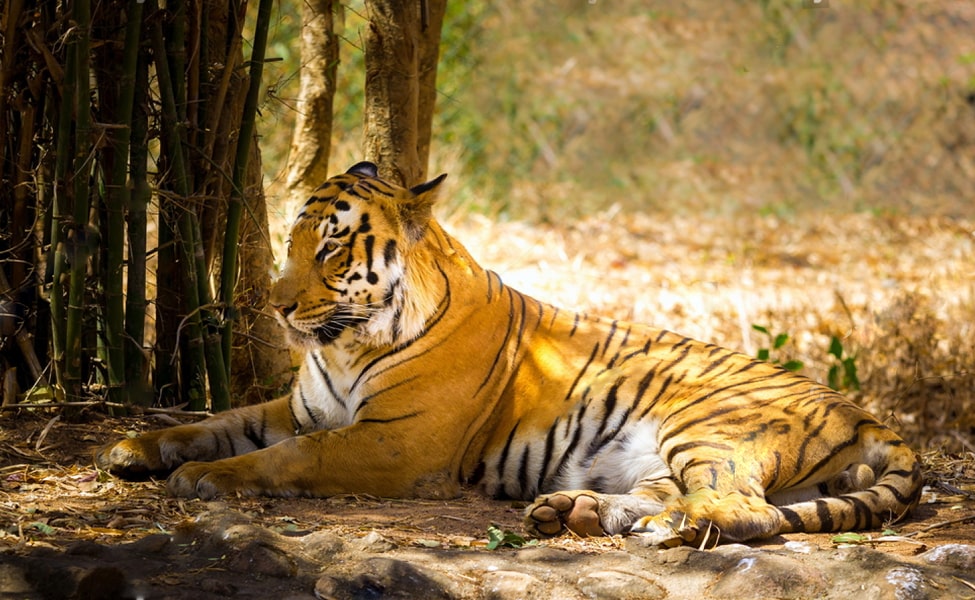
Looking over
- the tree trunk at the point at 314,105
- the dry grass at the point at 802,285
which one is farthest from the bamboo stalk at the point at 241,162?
the dry grass at the point at 802,285

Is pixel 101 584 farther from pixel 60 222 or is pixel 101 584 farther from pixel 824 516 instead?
pixel 824 516

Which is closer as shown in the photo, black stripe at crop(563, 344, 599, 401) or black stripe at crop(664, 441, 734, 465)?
black stripe at crop(664, 441, 734, 465)

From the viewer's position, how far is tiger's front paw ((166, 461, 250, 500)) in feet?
11.6

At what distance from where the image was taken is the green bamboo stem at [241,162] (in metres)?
4.17

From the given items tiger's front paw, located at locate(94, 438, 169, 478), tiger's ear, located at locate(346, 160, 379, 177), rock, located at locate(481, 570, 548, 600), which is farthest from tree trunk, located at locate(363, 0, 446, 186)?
rock, located at locate(481, 570, 548, 600)

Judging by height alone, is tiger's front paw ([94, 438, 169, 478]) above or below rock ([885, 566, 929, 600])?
above

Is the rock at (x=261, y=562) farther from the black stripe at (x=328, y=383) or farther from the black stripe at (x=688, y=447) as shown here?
the black stripe at (x=688, y=447)

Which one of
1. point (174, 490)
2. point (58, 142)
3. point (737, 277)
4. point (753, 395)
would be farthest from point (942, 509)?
point (737, 277)

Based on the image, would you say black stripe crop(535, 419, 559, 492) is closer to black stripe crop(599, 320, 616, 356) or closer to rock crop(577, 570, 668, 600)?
black stripe crop(599, 320, 616, 356)

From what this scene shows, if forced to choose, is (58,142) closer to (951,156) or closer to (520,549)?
(520,549)

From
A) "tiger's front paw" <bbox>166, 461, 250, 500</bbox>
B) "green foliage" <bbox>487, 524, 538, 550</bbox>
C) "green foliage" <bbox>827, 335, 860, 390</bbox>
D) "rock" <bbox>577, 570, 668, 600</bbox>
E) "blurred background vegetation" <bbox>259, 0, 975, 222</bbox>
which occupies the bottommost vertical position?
"rock" <bbox>577, 570, 668, 600</bbox>

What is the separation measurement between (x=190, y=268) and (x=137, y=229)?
27 centimetres

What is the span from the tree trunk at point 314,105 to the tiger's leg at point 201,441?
151 cm

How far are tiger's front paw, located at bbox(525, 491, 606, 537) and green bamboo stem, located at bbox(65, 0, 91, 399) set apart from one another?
1772mm
